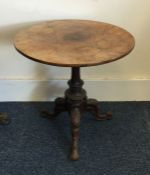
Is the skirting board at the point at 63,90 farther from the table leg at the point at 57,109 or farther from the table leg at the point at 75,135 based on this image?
the table leg at the point at 75,135

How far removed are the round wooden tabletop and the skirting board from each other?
1.53 ft

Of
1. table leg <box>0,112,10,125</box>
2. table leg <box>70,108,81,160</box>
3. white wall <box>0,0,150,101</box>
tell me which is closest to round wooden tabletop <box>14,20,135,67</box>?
white wall <box>0,0,150,101</box>

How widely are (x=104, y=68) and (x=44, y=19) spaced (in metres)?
0.50

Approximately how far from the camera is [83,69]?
1.92 metres

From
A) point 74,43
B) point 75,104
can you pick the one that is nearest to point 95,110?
point 75,104

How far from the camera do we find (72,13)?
5.63 ft

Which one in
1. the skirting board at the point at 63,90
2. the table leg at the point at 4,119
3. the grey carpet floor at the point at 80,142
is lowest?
the grey carpet floor at the point at 80,142

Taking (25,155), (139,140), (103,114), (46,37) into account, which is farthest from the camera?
(103,114)

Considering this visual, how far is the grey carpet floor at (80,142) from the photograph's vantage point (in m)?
1.49

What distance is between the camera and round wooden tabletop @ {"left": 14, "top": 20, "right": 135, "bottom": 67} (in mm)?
1232

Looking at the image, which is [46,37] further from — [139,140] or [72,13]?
[139,140]

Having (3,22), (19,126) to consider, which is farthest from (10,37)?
(19,126)

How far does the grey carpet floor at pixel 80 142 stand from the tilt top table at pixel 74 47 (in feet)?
0.30

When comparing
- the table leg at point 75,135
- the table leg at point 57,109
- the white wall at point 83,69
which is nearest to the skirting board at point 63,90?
the white wall at point 83,69
